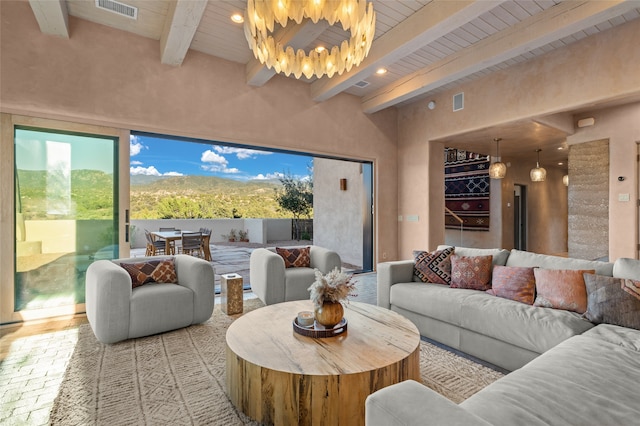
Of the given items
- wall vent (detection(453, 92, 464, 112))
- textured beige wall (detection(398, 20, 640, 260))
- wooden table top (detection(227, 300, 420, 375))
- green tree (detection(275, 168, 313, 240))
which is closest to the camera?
wooden table top (detection(227, 300, 420, 375))

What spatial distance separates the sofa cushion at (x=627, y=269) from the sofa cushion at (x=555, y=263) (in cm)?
10

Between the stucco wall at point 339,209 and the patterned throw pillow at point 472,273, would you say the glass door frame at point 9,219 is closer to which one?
the patterned throw pillow at point 472,273

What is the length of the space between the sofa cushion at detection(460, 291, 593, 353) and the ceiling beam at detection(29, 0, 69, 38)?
4.64 meters

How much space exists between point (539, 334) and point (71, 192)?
4.78 m

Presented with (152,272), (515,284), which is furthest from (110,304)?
(515,284)

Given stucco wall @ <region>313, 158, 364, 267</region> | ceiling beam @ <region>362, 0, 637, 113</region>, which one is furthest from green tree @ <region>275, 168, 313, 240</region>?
ceiling beam @ <region>362, 0, 637, 113</region>

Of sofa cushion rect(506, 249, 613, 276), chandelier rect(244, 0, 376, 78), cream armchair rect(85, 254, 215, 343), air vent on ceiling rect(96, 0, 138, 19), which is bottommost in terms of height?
cream armchair rect(85, 254, 215, 343)

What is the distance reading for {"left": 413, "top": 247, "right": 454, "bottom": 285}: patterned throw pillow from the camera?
325cm

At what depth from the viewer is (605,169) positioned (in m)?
5.18

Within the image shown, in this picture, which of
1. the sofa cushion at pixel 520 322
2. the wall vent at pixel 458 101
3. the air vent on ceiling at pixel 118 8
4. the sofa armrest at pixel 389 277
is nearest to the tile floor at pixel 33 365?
the sofa armrest at pixel 389 277

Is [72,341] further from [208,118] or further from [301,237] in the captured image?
[301,237]

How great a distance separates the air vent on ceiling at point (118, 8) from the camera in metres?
3.25

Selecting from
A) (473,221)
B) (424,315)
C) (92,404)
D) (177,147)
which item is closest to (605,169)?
(473,221)

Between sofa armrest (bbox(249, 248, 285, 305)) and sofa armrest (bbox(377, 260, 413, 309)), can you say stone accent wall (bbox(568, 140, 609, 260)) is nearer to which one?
sofa armrest (bbox(377, 260, 413, 309))
